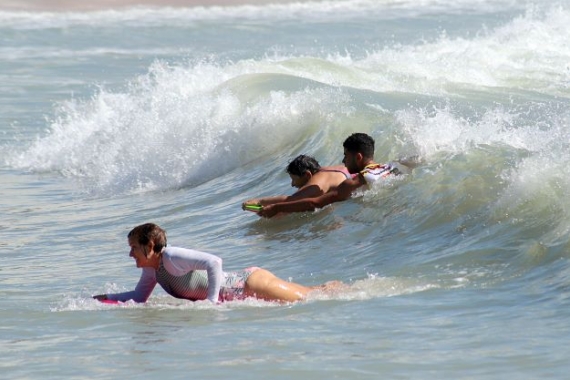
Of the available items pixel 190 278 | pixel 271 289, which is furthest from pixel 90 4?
pixel 271 289

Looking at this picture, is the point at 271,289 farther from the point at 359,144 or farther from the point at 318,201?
the point at 359,144

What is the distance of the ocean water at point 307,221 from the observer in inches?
273

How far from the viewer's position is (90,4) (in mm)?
44906

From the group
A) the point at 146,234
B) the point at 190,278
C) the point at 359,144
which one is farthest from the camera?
the point at 359,144

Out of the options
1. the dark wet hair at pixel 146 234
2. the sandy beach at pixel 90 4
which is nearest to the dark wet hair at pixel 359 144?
the dark wet hair at pixel 146 234

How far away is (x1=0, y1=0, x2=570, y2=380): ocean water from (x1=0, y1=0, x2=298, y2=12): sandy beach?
1834cm

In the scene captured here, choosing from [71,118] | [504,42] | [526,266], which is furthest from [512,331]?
[504,42]

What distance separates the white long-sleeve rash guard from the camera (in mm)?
8273

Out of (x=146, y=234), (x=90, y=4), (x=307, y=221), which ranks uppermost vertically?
(x=90, y=4)

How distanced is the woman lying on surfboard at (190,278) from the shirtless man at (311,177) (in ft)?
10.1

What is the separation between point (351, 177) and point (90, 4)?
34.7 meters

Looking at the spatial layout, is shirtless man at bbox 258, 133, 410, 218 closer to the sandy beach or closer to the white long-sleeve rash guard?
the white long-sleeve rash guard

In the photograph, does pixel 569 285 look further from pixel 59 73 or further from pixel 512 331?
pixel 59 73

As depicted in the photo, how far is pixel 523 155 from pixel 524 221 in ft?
5.38
